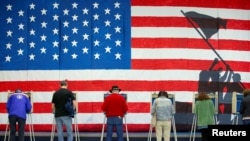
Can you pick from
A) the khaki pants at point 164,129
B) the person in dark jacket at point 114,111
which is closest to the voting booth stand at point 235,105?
the khaki pants at point 164,129

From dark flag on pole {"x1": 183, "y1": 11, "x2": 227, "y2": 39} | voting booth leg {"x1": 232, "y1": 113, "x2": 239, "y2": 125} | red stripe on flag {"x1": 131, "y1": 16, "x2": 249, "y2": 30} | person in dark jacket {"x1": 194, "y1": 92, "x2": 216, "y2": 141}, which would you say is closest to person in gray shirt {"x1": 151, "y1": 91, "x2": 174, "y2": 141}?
person in dark jacket {"x1": 194, "y1": 92, "x2": 216, "y2": 141}

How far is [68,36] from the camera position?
15164mm

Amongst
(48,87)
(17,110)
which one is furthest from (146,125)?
(17,110)

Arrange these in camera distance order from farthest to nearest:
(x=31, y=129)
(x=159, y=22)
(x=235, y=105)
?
1. (x=159, y=22)
2. (x=31, y=129)
3. (x=235, y=105)

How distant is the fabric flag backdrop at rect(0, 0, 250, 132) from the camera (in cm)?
1509

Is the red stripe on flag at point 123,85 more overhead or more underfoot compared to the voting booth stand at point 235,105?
more overhead

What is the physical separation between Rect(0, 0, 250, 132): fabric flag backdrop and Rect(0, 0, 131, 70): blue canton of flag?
0.09ft

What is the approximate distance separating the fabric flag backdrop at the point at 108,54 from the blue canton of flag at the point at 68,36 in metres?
0.03

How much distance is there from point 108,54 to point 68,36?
1.14 metres

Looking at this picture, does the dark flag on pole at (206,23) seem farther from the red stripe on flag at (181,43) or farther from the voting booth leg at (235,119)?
the voting booth leg at (235,119)

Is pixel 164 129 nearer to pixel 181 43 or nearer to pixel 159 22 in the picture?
pixel 181 43

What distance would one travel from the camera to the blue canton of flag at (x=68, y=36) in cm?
1512

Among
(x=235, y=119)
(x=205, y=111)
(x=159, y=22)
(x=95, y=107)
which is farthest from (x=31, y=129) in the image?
(x=235, y=119)

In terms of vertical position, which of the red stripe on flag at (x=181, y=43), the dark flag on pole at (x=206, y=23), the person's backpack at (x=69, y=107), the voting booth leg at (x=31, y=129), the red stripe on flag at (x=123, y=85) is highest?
the dark flag on pole at (x=206, y=23)
